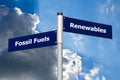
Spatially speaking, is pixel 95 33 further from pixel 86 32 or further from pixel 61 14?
pixel 61 14

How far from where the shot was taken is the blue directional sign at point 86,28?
24.2 ft

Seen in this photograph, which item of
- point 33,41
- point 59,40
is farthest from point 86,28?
point 33,41

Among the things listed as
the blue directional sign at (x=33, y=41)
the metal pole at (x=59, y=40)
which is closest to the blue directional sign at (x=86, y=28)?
the metal pole at (x=59, y=40)

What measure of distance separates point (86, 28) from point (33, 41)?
43.1 inches

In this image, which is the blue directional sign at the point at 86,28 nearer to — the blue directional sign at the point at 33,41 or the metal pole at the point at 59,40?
the metal pole at the point at 59,40

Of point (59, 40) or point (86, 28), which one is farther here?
point (86, 28)

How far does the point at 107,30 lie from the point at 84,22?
0.51 m

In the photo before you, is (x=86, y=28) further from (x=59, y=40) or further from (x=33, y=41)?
(x=33, y=41)

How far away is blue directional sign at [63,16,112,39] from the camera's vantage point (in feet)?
24.2

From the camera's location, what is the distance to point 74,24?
7406 millimetres

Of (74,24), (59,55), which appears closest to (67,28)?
(74,24)

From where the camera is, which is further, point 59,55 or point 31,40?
point 31,40

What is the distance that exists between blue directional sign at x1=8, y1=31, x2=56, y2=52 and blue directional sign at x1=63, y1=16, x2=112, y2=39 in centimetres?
33

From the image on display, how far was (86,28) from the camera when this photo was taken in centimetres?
752
